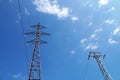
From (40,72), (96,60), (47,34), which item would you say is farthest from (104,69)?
(40,72)

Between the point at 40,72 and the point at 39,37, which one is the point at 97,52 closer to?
the point at 39,37

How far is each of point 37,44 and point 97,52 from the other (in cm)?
2292

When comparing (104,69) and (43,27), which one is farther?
(104,69)

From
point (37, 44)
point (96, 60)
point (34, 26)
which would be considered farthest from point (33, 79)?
point (96, 60)

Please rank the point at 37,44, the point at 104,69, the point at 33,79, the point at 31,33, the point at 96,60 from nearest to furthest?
the point at 33,79
the point at 37,44
the point at 31,33
the point at 104,69
the point at 96,60

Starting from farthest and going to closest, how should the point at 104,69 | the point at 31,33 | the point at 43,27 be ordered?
the point at 104,69 → the point at 43,27 → the point at 31,33

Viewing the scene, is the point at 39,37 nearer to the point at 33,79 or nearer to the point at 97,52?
the point at 33,79

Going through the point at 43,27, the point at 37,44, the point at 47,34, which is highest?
the point at 43,27

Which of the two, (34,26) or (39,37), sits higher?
(34,26)

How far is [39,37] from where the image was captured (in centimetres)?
3225

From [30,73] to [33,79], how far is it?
36.7 inches

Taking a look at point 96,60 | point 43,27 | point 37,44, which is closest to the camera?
point 37,44

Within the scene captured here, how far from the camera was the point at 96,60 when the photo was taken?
4700 cm

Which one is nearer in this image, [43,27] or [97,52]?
[43,27]
